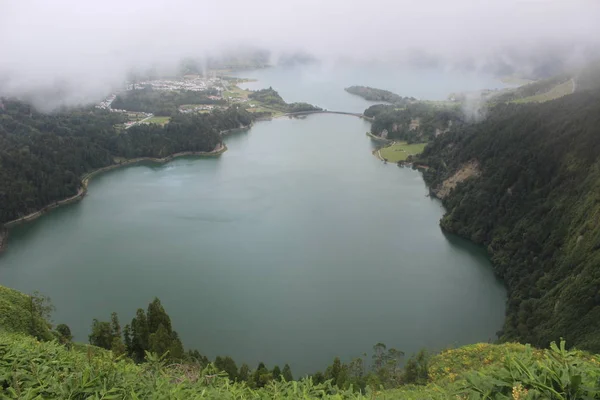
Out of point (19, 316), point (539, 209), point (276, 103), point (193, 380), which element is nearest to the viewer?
point (193, 380)

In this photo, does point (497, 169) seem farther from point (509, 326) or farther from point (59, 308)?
→ point (59, 308)

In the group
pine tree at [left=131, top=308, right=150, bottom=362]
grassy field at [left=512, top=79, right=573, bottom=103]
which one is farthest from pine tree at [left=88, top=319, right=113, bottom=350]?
grassy field at [left=512, top=79, right=573, bottom=103]

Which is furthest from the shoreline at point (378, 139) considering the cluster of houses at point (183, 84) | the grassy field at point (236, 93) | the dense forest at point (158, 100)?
the cluster of houses at point (183, 84)

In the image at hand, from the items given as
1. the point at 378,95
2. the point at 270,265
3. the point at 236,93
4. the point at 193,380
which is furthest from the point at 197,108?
the point at 193,380

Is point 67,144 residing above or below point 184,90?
below

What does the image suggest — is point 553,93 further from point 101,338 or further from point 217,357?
point 101,338

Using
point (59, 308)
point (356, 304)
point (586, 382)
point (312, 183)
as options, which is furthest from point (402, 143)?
point (586, 382)
